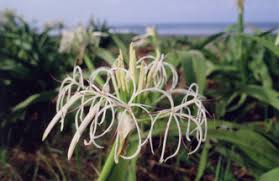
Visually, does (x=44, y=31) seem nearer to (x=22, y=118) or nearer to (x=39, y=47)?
(x=39, y=47)

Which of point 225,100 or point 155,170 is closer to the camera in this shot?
point 155,170

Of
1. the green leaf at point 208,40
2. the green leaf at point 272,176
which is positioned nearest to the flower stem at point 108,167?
the green leaf at point 272,176

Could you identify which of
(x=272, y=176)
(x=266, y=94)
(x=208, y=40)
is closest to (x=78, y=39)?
(x=208, y=40)

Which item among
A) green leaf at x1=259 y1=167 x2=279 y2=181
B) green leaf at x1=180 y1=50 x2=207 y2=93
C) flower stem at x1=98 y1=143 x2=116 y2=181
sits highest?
flower stem at x1=98 y1=143 x2=116 y2=181

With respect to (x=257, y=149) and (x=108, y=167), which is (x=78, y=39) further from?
(x=108, y=167)

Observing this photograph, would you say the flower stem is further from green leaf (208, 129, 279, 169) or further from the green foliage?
green leaf (208, 129, 279, 169)

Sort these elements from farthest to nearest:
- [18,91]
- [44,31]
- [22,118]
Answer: [44,31] < [18,91] < [22,118]

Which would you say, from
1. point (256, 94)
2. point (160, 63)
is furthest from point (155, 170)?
point (160, 63)

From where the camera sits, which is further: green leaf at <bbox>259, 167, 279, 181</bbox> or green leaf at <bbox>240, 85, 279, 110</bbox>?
green leaf at <bbox>240, 85, 279, 110</bbox>

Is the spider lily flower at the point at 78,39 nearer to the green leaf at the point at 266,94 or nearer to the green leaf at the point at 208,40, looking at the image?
the green leaf at the point at 208,40

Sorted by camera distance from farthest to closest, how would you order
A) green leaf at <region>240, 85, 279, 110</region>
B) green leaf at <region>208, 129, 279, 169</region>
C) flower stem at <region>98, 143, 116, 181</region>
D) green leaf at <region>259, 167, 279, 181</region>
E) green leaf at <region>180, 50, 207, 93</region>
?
green leaf at <region>180, 50, 207, 93</region> → green leaf at <region>240, 85, 279, 110</region> → green leaf at <region>208, 129, 279, 169</region> → green leaf at <region>259, 167, 279, 181</region> → flower stem at <region>98, 143, 116, 181</region>

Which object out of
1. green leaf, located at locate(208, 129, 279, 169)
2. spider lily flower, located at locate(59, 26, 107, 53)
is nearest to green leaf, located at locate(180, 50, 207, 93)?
green leaf, located at locate(208, 129, 279, 169)
